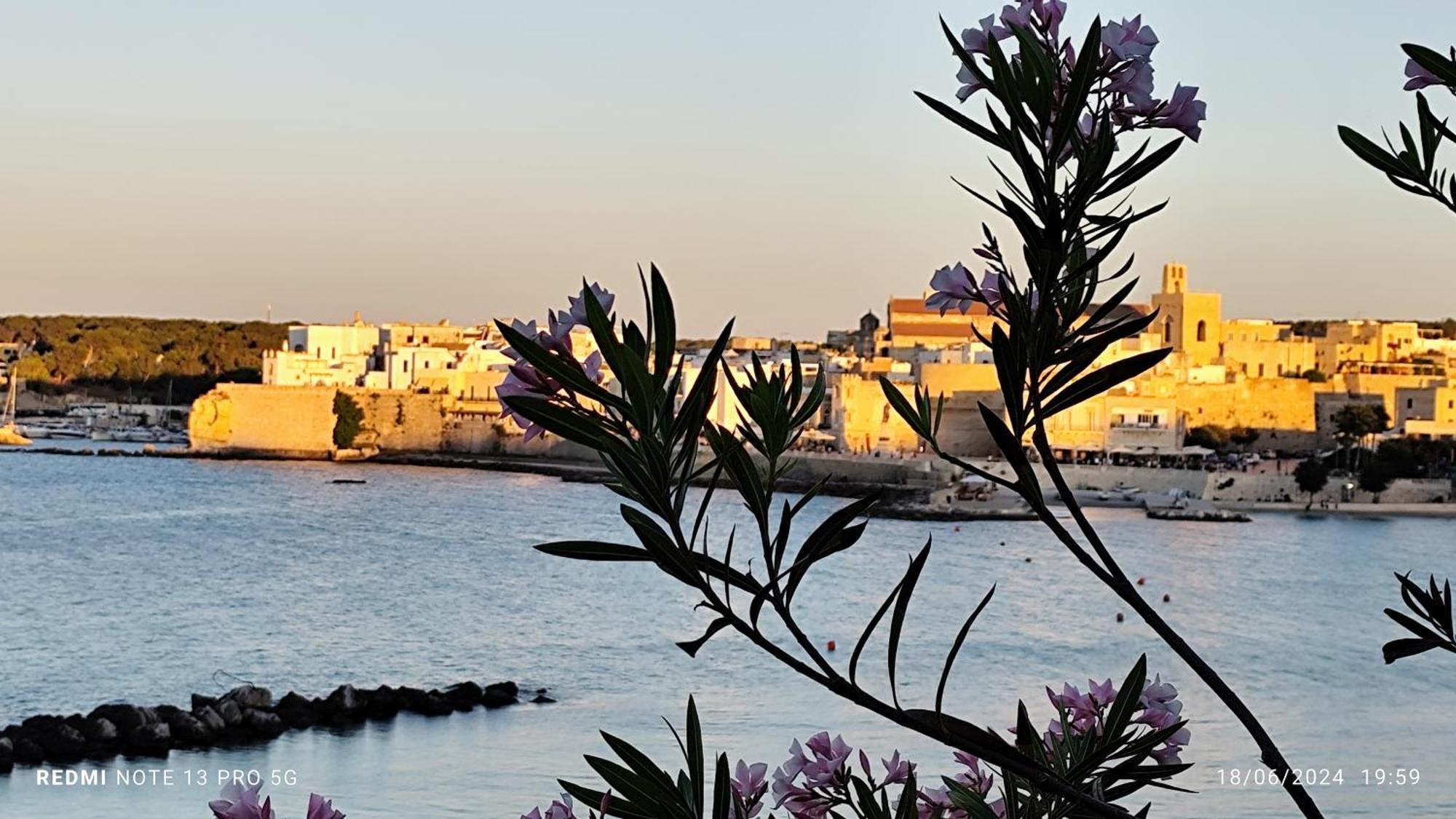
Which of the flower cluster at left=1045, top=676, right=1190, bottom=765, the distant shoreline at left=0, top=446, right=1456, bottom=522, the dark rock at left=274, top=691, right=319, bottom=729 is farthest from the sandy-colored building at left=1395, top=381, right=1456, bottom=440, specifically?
the flower cluster at left=1045, top=676, right=1190, bottom=765

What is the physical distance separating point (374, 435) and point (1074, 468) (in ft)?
58.2

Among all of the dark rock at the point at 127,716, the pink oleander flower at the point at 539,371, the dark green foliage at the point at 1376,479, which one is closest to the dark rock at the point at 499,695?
the dark rock at the point at 127,716

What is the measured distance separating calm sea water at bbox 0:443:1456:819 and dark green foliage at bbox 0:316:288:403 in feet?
92.4

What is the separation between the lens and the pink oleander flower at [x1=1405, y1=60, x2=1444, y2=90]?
103 cm

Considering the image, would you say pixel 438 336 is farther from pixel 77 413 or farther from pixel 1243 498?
pixel 1243 498

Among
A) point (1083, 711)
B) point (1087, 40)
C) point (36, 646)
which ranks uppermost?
point (1087, 40)

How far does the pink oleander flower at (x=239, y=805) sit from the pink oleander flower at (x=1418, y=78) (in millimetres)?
750

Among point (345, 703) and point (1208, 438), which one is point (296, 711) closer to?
point (345, 703)

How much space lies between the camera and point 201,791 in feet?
25.5

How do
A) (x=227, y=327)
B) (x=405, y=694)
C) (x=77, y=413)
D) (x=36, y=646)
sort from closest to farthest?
(x=405, y=694), (x=36, y=646), (x=77, y=413), (x=227, y=327)

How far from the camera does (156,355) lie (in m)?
57.2

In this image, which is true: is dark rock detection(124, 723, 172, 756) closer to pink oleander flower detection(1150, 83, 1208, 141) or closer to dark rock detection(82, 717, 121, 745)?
dark rock detection(82, 717, 121, 745)

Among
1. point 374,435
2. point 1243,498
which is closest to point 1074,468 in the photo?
point 1243,498

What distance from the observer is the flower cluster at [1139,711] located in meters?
1.21
